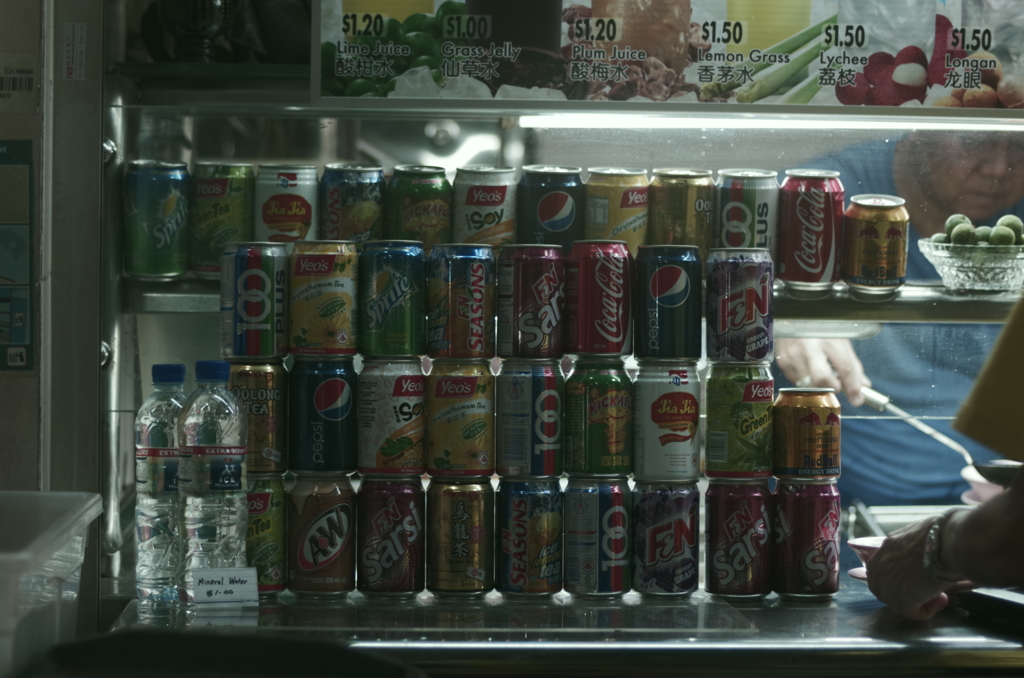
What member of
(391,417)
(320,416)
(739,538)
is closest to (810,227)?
(739,538)

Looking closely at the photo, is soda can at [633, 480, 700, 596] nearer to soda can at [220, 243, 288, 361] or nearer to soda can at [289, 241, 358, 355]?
soda can at [289, 241, 358, 355]

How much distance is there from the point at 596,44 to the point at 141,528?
119 centimetres

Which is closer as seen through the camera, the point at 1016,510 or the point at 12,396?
the point at 1016,510

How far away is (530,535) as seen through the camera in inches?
A: 67.6

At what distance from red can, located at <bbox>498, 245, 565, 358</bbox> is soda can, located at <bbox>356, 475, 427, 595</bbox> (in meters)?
0.30

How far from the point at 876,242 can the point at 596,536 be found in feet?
2.40

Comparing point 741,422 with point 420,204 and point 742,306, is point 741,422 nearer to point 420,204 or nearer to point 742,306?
point 742,306

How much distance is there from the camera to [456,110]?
198 cm

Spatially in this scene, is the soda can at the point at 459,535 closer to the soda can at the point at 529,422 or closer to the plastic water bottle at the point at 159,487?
the soda can at the point at 529,422

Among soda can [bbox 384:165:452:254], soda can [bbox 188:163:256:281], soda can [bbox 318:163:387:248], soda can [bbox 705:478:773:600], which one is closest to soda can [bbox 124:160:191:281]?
soda can [bbox 188:163:256:281]

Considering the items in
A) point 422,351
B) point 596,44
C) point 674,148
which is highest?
point 596,44

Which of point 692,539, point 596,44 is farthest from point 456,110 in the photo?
point 692,539

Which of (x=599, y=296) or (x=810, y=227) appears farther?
(x=810, y=227)

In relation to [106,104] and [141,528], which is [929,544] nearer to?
[141,528]
